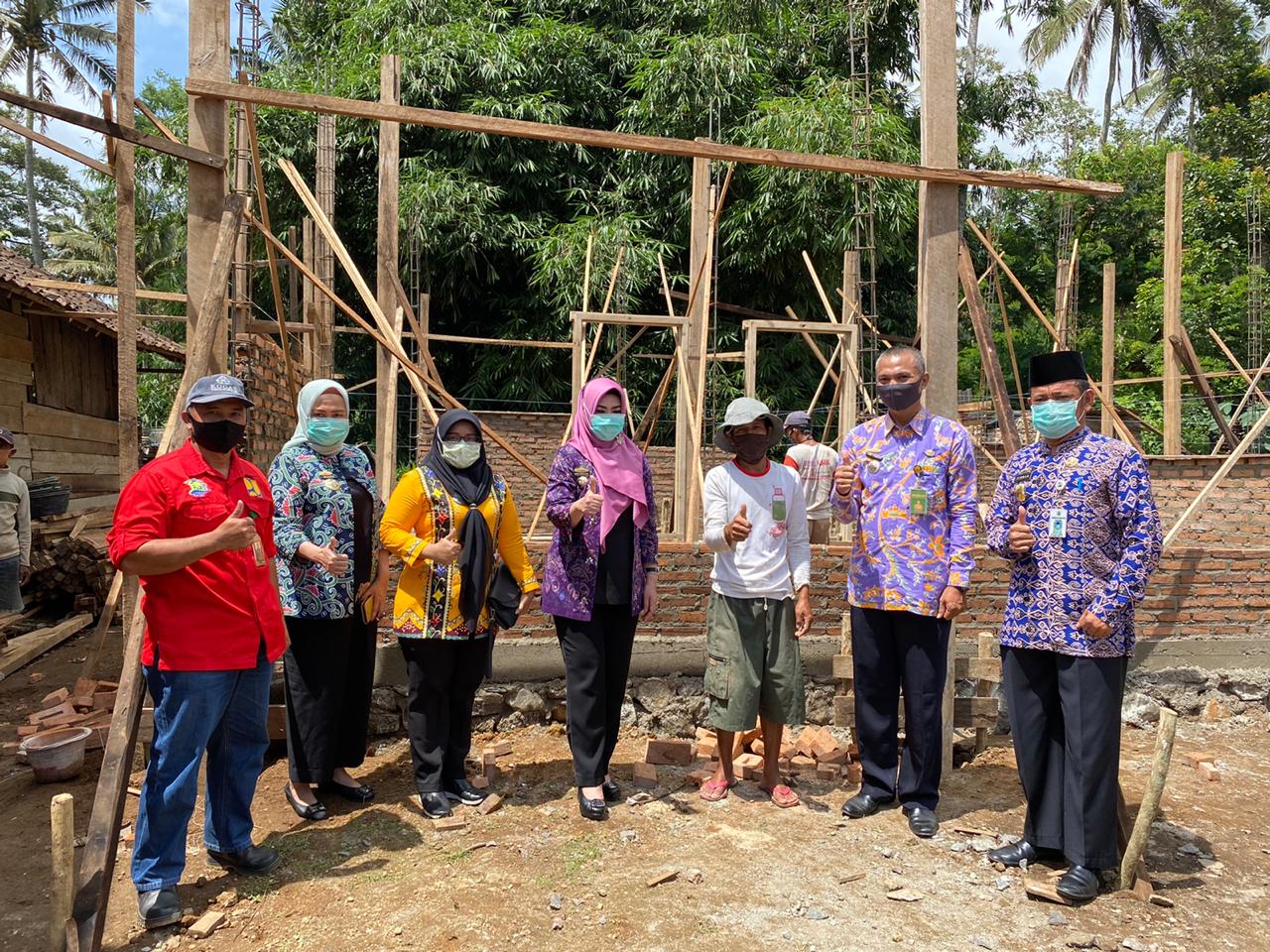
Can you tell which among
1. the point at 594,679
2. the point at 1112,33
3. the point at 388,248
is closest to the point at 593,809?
the point at 594,679

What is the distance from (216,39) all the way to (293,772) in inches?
126

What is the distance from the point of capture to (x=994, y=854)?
138 inches

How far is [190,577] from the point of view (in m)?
2.99

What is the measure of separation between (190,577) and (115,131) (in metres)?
1.98

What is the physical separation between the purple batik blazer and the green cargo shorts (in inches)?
17.3

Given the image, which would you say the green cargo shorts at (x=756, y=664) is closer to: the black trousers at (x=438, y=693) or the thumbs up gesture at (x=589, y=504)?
the thumbs up gesture at (x=589, y=504)

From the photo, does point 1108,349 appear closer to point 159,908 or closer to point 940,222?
point 940,222

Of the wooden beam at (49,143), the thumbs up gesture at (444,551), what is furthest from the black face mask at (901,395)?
the wooden beam at (49,143)

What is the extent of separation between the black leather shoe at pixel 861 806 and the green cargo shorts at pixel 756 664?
1.42ft

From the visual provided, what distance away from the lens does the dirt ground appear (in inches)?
117

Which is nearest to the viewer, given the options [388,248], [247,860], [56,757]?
[247,860]

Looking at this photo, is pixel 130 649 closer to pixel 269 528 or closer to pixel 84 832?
pixel 269 528

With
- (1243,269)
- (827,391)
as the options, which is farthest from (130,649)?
(1243,269)

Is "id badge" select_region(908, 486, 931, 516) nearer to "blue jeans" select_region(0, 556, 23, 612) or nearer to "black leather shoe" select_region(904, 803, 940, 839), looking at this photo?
"black leather shoe" select_region(904, 803, 940, 839)
